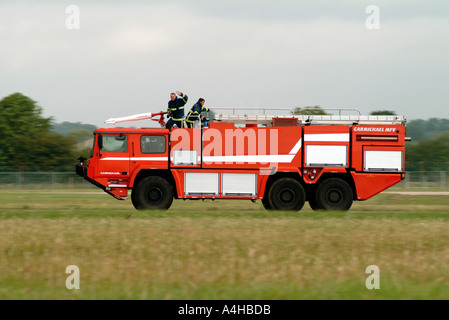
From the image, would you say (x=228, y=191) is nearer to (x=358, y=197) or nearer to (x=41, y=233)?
(x=358, y=197)

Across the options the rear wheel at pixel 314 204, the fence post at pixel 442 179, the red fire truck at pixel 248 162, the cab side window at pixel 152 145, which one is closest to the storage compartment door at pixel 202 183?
the red fire truck at pixel 248 162

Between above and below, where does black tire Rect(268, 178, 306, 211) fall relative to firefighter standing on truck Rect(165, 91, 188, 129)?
below

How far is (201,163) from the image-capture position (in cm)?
2345

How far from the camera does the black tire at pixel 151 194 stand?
23297 millimetres

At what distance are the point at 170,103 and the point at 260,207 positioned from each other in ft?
19.3

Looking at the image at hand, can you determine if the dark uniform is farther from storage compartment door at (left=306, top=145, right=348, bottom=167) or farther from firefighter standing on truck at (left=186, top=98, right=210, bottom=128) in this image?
storage compartment door at (left=306, top=145, right=348, bottom=167)

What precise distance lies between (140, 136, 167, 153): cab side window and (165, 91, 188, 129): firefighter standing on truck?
860 mm

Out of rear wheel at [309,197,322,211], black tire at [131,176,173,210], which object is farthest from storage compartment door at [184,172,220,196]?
rear wheel at [309,197,322,211]

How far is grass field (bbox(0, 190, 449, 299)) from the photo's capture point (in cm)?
1245

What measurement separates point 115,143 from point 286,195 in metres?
6.22

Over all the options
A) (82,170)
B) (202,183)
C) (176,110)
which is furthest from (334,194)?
(82,170)

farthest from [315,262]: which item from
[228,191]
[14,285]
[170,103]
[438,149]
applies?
[438,149]

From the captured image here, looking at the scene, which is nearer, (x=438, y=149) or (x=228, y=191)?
(x=228, y=191)
